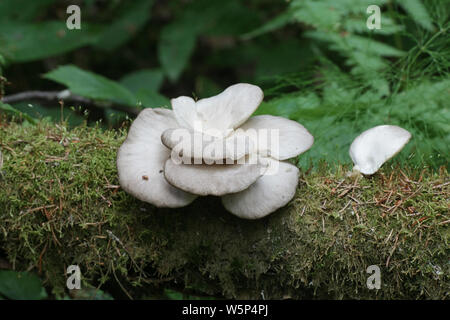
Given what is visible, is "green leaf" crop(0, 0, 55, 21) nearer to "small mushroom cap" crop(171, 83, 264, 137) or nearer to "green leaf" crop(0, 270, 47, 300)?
"green leaf" crop(0, 270, 47, 300)

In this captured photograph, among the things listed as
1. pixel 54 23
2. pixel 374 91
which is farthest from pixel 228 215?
pixel 54 23

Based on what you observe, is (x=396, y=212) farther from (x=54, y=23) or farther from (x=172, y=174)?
(x=54, y=23)

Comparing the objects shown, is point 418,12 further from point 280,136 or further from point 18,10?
point 18,10

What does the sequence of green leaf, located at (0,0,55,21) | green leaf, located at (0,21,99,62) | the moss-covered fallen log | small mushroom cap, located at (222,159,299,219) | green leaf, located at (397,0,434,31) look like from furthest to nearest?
green leaf, located at (0,0,55,21)
green leaf, located at (0,21,99,62)
green leaf, located at (397,0,434,31)
the moss-covered fallen log
small mushroom cap, located at (222,159,299,219)

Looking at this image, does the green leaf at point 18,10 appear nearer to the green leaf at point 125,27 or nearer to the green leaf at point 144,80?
the green leaf at point 125,27

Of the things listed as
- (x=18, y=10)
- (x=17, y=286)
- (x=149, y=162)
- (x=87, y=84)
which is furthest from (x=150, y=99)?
(x=18, y=10)

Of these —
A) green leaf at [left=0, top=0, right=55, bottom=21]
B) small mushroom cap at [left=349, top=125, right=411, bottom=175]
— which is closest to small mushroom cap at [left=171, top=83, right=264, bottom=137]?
small mushroom cap at [left=349, top=125, right=411, bottom=175]
